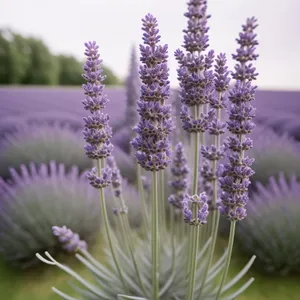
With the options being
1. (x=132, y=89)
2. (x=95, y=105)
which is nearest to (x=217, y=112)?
(x=95, y=105)

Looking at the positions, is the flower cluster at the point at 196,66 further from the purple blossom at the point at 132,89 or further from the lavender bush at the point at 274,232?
the purple blossom at the point at 132,89

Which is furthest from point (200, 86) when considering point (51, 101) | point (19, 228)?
point (51, 101)

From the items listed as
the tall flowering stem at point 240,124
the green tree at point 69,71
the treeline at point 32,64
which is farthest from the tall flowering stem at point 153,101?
the green tree at point 69,71

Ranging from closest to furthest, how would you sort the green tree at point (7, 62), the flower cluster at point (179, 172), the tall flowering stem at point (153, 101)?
the tall flowering stem at point (153, 101)
the flower cluster at point (179, 172)
the green tree at point (7, 62)

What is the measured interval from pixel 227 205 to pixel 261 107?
2.22m

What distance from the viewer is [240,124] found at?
19.9 inches

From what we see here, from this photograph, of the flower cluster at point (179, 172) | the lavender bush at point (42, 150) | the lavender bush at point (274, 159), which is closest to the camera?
the flower cluster at point (179, 172)

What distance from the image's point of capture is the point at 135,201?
1.39 metres

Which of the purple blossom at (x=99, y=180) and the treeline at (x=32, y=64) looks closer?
the purple blossom at (x=99, y=180)

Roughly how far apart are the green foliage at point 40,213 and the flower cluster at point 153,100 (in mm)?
770

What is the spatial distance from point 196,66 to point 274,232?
78 centimetres

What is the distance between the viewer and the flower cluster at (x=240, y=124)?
485 mm

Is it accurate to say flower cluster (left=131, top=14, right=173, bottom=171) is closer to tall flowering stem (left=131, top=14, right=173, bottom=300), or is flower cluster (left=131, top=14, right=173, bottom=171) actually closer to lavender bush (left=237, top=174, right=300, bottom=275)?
tall flowering stem (left=131, top=14, right=173, bottom=300)

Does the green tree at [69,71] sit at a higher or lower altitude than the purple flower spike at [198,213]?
higher
